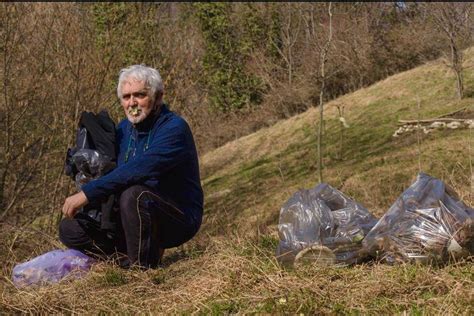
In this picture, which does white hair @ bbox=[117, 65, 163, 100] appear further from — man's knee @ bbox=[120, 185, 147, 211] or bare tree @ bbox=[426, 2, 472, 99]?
bare tree @ bbox=[426, 2, 472, 99]

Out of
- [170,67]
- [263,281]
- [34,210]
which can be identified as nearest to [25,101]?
[34,210]

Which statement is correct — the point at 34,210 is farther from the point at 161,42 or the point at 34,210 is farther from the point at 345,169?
the point at 345,169

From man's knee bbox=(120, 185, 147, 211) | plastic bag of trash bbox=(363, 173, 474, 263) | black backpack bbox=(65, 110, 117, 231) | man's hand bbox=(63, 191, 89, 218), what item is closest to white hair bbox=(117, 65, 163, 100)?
black backpack bbox=(65, 110, 117, 231)

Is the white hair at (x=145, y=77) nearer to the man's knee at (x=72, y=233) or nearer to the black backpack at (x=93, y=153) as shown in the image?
the black backpack at (x=93, y=153)

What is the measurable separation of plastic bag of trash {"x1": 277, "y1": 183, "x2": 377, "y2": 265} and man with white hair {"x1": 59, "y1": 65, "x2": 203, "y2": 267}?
678 mm

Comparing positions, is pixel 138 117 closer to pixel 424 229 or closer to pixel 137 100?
pixel 137 100

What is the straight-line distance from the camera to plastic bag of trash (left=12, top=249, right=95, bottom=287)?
399cm

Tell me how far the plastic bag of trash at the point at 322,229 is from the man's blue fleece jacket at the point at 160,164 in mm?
650

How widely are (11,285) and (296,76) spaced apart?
2218 cm

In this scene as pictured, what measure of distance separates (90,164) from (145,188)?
1.71ft

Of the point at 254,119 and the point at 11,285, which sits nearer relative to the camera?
the point at 11,285

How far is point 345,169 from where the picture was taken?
12.8 meters

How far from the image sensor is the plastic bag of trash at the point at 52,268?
13.1ft

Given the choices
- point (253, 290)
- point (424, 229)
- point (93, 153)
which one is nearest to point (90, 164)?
point (93, 153)
